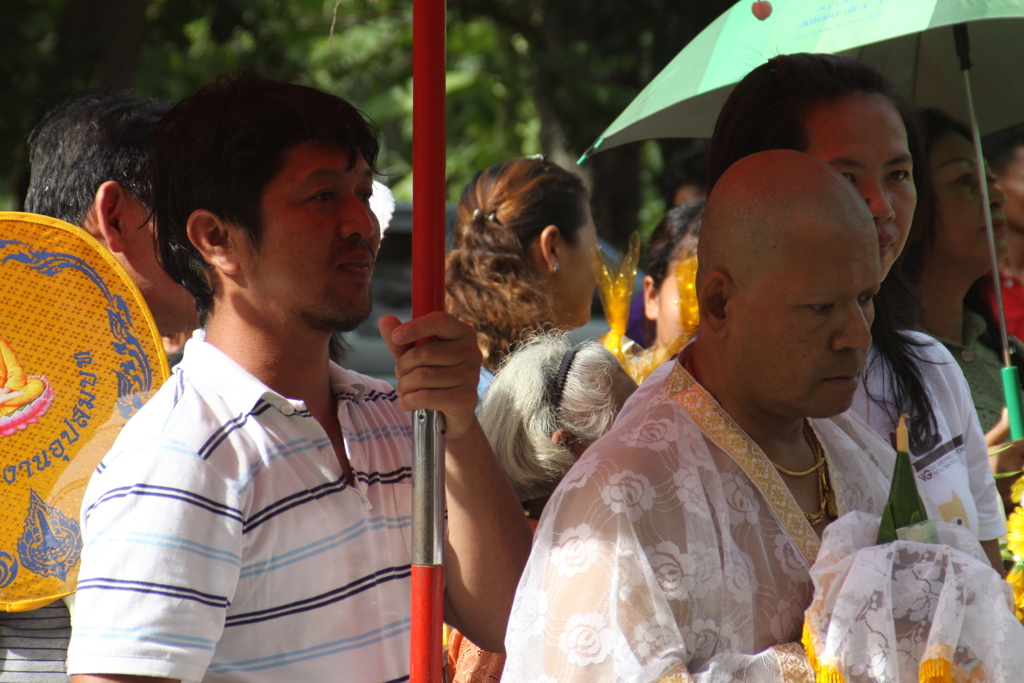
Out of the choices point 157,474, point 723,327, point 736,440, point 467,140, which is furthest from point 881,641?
point 467,140

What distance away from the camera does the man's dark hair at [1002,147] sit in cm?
363

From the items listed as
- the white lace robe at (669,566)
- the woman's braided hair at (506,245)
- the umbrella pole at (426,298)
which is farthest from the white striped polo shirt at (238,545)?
the woman's braided hair at (506,245)

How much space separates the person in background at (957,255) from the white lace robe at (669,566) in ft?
4.23

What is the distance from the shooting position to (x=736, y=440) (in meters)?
1.50

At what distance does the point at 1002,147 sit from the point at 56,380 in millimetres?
3226

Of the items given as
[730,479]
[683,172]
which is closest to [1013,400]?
[730,479]

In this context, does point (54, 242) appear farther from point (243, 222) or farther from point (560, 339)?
point (560, 339)

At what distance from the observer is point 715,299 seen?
5.08ft

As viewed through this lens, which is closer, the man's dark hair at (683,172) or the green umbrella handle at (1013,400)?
the green umbrella handle at (1013,400)

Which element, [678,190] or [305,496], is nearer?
[305,496]

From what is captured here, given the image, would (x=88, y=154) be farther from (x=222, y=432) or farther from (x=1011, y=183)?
(x=1011, y=183)

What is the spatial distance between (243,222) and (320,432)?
355 millimetres

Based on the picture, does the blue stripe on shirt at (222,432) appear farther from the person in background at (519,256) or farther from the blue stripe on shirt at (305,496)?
the person in background at (519,256)

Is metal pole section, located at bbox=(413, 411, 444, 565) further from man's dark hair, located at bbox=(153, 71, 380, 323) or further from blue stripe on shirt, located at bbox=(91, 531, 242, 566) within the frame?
man's dark hair, located at bbox=(153, 71, 380, 323)
